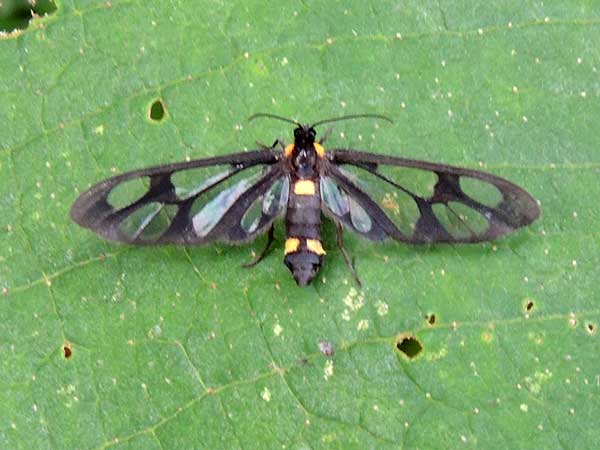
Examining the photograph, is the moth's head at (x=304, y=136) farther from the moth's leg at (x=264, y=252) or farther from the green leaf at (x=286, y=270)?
the moth's leg at (x=264, y=252)

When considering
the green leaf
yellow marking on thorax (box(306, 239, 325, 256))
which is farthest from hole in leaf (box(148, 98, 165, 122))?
yellow marking on thorax (box(306, 239, 325, 256))

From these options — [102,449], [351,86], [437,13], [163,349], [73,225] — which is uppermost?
[437,13]

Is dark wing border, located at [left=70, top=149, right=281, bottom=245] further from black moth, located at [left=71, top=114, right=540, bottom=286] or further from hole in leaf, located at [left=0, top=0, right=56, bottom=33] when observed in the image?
hole in leaf, located at [left=0, top=0, right=56, bottom=33]

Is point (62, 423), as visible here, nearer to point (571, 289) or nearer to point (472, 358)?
point (472, 358)

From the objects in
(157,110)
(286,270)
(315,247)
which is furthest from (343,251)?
(157,110)

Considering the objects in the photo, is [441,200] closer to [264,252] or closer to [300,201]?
[300,201]

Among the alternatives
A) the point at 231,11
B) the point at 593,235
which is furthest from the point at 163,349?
the point at 593,235
